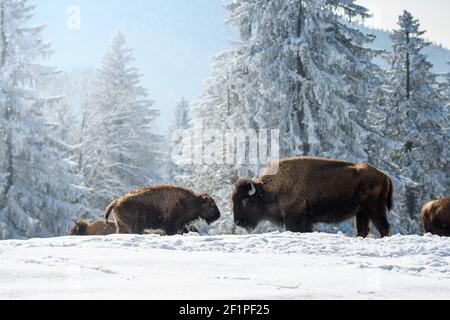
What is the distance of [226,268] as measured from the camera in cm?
496

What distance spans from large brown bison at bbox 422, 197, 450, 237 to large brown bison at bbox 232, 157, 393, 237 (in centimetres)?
238

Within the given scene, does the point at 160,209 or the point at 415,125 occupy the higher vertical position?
the point at 415,125

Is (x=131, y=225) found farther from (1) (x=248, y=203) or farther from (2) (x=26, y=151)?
(2) (x=26, y=151)

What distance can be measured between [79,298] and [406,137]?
24202mm

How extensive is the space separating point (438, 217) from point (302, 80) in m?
7.46

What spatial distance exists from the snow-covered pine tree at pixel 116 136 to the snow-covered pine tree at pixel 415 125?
13519 mm

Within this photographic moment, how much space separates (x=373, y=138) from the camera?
1875 cm

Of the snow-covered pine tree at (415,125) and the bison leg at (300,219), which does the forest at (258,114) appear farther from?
the bison leg at (300,219)

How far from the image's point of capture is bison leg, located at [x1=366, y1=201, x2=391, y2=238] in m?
9.80

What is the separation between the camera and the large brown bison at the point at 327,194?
32.5 feet

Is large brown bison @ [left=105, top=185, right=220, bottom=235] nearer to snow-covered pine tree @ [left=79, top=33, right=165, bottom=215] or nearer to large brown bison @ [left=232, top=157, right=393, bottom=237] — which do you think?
large brown bison @ [left=232, top=157, right=393, bottom=237]

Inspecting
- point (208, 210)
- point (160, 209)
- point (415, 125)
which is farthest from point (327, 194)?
point (415, 125)
